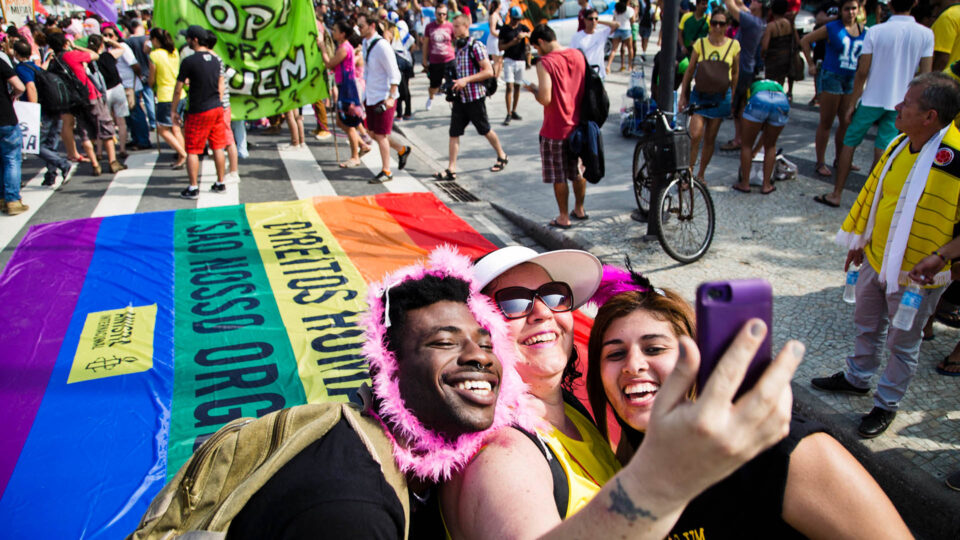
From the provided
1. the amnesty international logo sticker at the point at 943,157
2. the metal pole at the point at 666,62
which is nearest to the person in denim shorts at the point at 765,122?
the metal pole at the point at 666,62

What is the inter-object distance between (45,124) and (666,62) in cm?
833

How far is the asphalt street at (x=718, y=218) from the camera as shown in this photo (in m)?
3.48

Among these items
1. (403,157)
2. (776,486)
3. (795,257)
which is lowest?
(795,257)

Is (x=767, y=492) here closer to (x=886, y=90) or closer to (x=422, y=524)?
Result: (x=422, y=524)

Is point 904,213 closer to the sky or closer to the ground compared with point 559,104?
closer to the ground

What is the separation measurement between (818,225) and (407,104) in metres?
8.53

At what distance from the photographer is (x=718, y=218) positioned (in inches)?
271

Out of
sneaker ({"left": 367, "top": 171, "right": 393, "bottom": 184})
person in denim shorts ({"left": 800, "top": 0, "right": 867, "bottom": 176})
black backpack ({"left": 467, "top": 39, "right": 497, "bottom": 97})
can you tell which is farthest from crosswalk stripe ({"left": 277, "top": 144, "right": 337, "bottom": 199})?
person in denim shorts ({"left": 800, "top": 0, "right": 867, "bottom": 176})

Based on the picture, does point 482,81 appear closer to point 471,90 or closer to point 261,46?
point 471,90

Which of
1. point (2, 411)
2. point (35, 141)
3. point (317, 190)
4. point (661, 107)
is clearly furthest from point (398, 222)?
point (35, 141)

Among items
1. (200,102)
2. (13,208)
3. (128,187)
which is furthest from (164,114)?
(13,208)

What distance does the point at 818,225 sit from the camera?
6.46 meters

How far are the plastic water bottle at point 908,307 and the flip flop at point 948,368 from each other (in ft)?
3.34

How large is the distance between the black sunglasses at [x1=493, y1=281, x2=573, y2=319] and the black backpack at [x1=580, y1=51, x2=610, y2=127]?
14.3 ft
